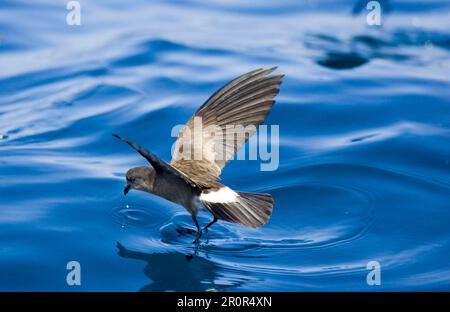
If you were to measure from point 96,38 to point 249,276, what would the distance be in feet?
22.3

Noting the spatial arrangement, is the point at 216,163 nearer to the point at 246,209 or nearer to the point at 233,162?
the point at 246,209

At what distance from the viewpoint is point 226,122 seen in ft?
21.2

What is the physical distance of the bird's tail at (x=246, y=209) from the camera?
5184 millimetres

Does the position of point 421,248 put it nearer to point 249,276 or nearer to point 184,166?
point 249,276

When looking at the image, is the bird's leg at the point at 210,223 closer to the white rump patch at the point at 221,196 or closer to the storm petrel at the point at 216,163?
the storm petrel at the point at 216,163

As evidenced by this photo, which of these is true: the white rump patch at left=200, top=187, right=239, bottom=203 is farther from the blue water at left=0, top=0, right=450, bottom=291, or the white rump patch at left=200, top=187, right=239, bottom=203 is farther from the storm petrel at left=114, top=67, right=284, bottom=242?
the blue water at left=0, top=0, right=450, bottom=291

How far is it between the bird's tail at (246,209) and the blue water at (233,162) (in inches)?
24.0

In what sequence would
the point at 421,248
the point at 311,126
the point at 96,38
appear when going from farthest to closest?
the point at 96,38 → the point at 311,126 → the point at 421,248

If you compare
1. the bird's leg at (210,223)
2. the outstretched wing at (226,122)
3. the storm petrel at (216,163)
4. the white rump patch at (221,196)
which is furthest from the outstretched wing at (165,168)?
the bird's leg at (210,223)

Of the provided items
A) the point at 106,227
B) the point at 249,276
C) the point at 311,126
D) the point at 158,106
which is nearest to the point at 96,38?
the point at 158,106

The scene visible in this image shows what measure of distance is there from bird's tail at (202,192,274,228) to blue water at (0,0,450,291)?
2.00 feet

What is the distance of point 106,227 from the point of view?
6.47 meters

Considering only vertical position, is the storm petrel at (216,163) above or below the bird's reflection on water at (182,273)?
above

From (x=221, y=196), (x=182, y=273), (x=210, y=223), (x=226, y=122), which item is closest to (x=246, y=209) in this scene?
(x=221, y=196)
